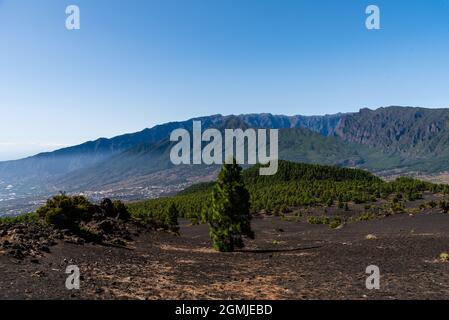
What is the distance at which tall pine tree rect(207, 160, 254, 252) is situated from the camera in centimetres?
3186

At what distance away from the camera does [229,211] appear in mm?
Answer: 31859

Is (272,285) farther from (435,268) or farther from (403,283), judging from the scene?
(435,268)

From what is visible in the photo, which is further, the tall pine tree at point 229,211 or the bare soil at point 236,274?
the tall pine tree at point 229,211

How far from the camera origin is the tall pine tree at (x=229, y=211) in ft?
105

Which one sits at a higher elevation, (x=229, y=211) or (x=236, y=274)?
(x=229, y=211)

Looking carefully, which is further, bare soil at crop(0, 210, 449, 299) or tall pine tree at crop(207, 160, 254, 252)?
tall pine tree at crop(207, 160, 254, 252)

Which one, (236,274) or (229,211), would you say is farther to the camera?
(229,211)

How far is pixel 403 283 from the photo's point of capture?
54.9 feet

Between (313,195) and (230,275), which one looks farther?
(313,195)

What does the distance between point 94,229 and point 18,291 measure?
20.3m
